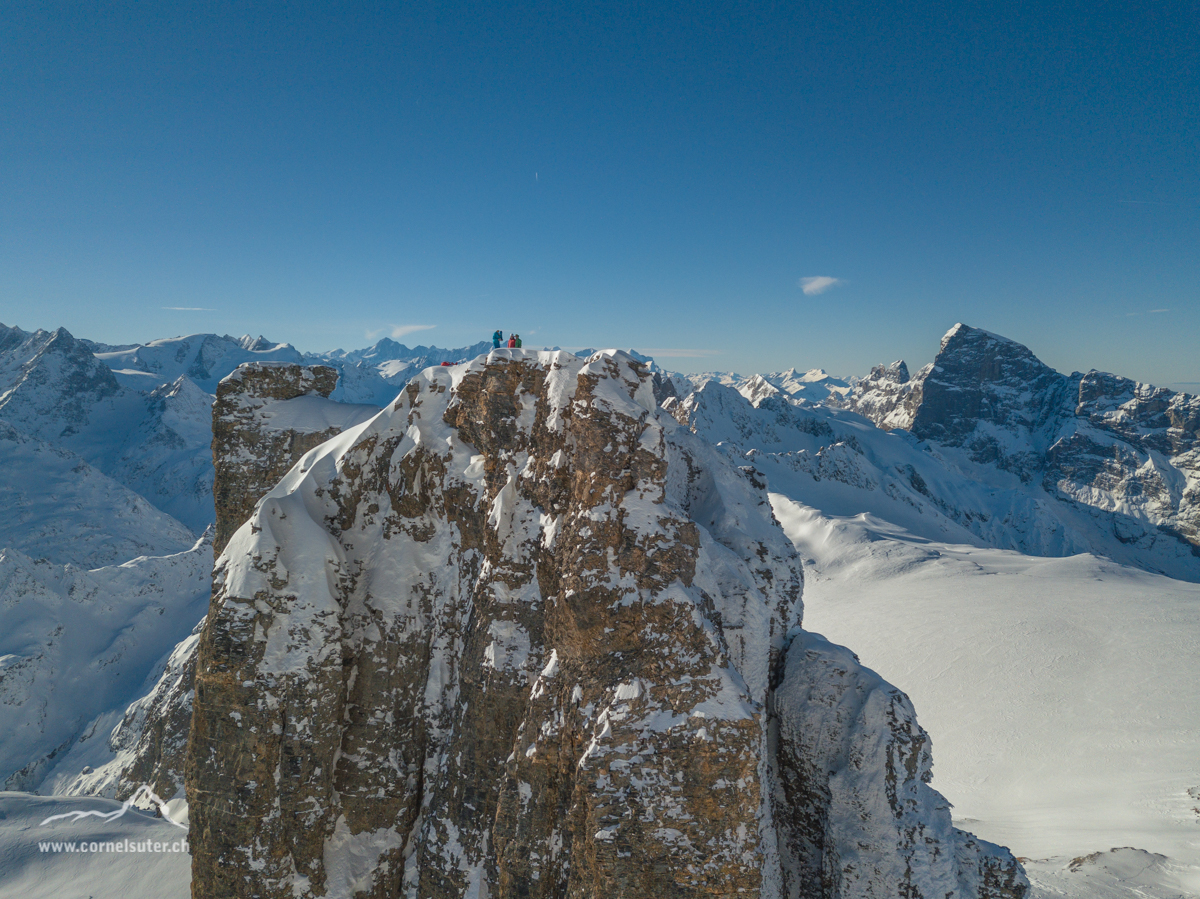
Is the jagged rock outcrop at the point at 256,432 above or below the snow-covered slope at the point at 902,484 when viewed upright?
above

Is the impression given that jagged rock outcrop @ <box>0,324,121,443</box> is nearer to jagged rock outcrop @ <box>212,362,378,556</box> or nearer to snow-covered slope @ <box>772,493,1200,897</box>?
jagged rock outcrop @ <box>212,362,378,556</box>

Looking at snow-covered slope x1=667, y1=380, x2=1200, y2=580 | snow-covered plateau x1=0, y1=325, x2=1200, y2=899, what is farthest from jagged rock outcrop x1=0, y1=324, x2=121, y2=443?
snow-covered plateau x1=0, y1=325, x2=1200, y2=899

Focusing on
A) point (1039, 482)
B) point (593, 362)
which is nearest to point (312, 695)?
point (593, 362)

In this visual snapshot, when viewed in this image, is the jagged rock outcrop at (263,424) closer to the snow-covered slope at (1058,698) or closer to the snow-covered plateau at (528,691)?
the snow-covered plateau at (528,691)

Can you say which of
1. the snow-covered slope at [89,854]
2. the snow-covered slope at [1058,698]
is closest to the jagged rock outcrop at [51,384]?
the snow-covered slope at [89,854]

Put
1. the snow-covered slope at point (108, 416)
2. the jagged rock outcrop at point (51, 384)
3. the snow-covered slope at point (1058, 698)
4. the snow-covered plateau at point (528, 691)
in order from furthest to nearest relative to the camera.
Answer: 1. the jagged rock outcrop at point (51, 384)
2. the snow-covered slope at point (108, 416)
3. the snow-covered slope at point (1058, 698)
4. the snow-covered plateau at point (528, 691)

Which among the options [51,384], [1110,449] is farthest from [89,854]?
[1110,449]

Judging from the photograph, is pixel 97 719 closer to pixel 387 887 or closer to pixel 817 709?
pixel 387 887
